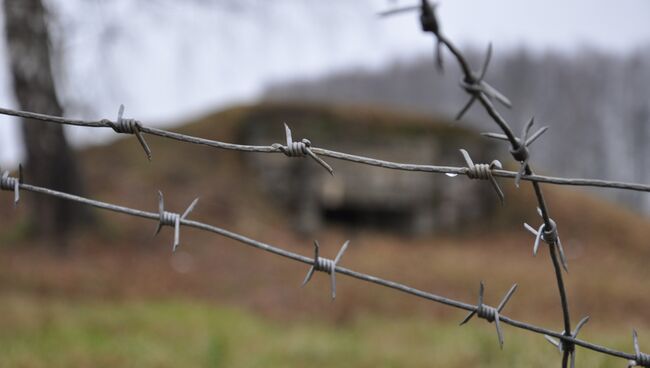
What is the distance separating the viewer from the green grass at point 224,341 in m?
2.80

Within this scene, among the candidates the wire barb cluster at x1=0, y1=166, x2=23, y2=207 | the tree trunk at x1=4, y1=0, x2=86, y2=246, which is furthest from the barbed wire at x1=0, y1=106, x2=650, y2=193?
the tree trunk at x1=4, y1=0, x2=86, y2=246

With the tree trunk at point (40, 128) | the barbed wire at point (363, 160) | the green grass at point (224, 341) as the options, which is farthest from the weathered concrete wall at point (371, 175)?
the barbed wire at point (363, 160)

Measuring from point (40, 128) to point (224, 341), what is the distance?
3786 mm

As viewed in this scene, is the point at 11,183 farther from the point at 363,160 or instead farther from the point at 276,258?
the point at 276,258

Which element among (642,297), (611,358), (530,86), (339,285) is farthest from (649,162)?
(611,358)

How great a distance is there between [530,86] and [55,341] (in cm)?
3575

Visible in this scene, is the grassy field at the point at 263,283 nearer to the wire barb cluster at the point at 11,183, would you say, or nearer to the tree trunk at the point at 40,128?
the tree trunk at the point at 40,128

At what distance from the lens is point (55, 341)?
3186 mm

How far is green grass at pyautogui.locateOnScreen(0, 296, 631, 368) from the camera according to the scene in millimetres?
2799

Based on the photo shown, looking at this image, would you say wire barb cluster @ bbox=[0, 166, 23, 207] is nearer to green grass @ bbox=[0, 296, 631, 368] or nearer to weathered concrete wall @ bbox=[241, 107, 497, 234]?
green grass @ bbox=[0, 296, 631, 368]

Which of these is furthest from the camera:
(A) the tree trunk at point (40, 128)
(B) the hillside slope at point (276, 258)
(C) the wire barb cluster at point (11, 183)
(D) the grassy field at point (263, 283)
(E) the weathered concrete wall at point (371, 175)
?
(E) the weathered concrete wall at point (371, 175)

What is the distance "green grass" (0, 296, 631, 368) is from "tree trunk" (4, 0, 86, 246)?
1844mm

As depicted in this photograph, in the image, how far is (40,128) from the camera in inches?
232

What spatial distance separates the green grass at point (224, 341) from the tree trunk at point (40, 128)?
1.84 m
